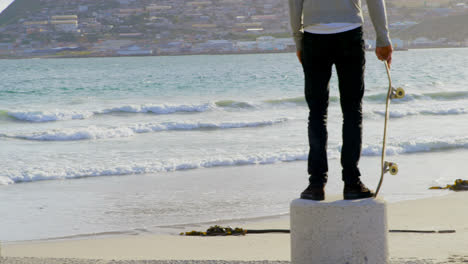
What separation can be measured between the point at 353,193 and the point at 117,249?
2980 millimetres

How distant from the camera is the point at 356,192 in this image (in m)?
4.16

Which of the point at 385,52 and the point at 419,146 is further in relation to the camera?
the point at 419,146

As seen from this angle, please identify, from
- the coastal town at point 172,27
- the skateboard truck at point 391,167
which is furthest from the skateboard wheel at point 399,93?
the coastal town at point 172,27

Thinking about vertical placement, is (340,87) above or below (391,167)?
above

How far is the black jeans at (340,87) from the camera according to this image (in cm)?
411

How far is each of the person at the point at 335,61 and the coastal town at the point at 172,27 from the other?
82841mm

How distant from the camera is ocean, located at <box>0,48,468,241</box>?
834 cm

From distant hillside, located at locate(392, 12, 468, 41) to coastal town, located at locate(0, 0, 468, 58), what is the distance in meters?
0.14

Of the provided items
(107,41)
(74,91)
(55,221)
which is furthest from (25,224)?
(107,41)

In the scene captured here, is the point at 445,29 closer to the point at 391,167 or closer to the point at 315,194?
the point at 391,167

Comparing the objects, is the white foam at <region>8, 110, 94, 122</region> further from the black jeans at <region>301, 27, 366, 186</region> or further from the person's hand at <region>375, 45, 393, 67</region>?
the person's hand at <region>375, 45, 393, 67</region>

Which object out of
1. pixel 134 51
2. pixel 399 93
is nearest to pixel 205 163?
pixel 399 93

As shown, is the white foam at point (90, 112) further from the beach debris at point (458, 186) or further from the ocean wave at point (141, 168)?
the beach debris at point (458, 186)

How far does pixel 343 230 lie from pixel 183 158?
909 cm
